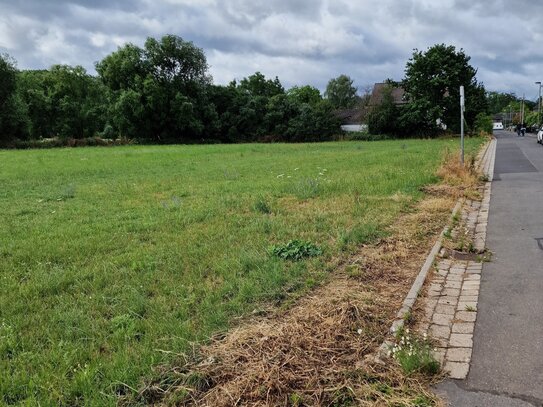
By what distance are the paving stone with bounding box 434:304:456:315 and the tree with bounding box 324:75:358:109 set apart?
10016cm

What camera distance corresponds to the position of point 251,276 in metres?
5.09

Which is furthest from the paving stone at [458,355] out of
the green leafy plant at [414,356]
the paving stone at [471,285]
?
the paving stone at [471,285]

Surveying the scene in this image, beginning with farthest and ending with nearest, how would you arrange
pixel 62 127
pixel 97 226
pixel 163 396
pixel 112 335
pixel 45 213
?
pixel 62 127
pixel 45 213
pixel 97 226
pixel 112 335
pixel 163 396

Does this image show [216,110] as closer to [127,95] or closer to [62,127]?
[127,95]

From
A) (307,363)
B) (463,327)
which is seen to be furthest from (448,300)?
(307,363)

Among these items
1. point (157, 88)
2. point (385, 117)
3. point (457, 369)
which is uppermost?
point (157, 88)

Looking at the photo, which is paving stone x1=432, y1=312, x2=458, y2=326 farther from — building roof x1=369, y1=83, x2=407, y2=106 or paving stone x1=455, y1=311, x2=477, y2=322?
building roof x1=369, y1=83, x2=407, y2=106

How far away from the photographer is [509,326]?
3.99 m

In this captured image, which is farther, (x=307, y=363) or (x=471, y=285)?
(x=471, y=285)

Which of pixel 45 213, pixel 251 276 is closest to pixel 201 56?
pixel 45 213

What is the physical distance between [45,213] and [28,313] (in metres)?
5.75

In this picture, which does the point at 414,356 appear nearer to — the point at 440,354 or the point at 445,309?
the point at 440,354

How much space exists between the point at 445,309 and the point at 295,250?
2082mm

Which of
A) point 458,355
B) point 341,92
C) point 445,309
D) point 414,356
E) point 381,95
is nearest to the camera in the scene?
point 414,356
